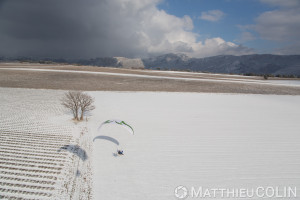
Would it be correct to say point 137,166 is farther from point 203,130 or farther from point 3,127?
point 3,127

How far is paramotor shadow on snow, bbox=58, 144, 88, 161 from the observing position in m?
11.0

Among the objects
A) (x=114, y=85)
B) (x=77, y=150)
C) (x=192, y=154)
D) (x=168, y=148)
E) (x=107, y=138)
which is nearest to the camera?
(x=77, y=150)

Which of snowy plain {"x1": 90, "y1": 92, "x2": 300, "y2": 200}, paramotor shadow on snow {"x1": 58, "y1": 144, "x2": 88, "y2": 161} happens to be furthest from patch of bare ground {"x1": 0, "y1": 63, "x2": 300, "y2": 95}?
paramotor shadow on snow {"x1": 58, "y1": 144, "x2": 88, "y2": 161}

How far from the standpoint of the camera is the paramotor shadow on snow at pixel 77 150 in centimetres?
1099

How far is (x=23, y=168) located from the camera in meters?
9.38

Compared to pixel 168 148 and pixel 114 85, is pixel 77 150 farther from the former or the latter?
pixel 114 85

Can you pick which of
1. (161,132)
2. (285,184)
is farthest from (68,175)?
(285,184)

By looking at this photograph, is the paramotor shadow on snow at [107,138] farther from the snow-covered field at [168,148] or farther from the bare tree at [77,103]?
the bare tree at [77,103]

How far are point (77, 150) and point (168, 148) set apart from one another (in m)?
7.18

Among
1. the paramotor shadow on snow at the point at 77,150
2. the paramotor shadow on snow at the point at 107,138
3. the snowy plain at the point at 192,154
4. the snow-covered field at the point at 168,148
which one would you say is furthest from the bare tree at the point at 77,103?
the paramotor shadow on snow at the point at 77,150

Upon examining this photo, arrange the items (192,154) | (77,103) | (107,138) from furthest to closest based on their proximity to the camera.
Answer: (77,103), (107,138), (192,154)

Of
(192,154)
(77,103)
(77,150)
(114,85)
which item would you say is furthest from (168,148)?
(114,85)

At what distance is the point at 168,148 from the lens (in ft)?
41.5

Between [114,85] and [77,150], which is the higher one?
[114,85]
